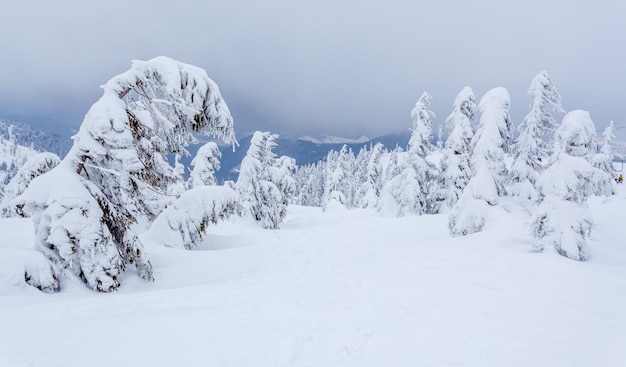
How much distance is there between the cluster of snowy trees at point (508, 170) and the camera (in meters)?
10.8

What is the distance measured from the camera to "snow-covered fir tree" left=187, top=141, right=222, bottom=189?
99.3 feet

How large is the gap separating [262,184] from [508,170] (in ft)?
69.8

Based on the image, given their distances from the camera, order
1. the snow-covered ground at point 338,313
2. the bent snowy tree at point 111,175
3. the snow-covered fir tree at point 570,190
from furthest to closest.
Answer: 1. the snow-covered fir tree at point 570,190
2. the bent snowy tree at point 111,175
3. the snow-covered ground at point 338,313

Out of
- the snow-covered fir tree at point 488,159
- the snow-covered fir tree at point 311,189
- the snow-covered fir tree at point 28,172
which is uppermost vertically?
the snow-covered fir tree at point 488,159

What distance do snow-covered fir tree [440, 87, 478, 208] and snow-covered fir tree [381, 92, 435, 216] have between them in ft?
8.10

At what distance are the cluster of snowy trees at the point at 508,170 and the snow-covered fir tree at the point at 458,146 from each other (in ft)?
0.24

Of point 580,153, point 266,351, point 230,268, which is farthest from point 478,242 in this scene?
point 266,351

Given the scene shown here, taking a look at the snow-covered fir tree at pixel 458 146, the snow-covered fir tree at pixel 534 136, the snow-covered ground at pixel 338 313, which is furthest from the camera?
the snow-covered fir tree at pixel 458 146

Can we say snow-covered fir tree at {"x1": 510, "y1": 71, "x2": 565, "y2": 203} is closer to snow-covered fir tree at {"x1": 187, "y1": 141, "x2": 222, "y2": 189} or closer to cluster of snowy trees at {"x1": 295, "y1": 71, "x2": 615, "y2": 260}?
cluster of snowy trees at {"x1": 295, "y1": 71, "x2": 615, "y2": 260}

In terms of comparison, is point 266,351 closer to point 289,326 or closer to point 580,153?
point 289,326

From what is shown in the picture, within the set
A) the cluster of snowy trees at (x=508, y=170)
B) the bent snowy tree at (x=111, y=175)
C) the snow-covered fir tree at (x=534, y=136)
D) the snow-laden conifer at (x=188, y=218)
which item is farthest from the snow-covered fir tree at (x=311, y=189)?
the bent snowy tree at (x=111, y=175)

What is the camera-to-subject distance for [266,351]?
4.49 m

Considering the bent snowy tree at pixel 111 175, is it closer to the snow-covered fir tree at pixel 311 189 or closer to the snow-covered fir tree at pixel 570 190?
the snow-covered fir tree at pixel 570 190

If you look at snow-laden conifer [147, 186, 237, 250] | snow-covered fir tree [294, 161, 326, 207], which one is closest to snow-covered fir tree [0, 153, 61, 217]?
snow-laden conifer [147, 186, 237, 250]
